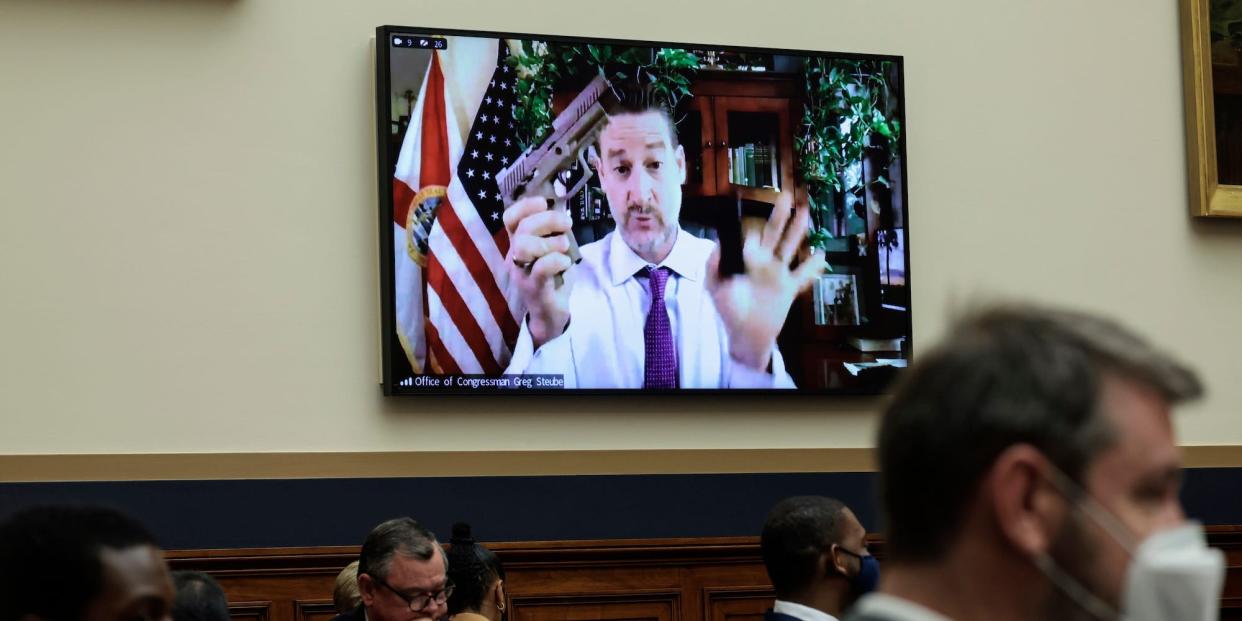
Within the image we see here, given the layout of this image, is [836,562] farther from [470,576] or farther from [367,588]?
[470,576]

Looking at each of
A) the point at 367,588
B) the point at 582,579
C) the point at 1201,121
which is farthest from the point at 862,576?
the point at 1201,121

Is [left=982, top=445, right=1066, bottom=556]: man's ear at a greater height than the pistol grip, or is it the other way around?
the pistol grip

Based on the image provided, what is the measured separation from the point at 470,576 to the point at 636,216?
6.81 feet

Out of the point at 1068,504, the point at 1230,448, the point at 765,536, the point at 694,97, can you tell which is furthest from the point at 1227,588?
the point at 1068,504

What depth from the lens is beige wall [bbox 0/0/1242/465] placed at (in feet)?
20.8

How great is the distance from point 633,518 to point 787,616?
8.73ft

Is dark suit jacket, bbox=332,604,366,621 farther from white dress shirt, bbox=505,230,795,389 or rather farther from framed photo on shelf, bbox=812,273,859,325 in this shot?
framed photo on shelf, bbox=812,273,859,325

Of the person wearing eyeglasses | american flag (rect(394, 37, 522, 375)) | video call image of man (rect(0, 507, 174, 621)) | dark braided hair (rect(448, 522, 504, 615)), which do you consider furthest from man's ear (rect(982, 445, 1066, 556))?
american flag (rect(394, 37, 522, 375))

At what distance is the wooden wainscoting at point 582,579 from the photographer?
6.36 m

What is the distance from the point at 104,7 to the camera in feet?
21.3

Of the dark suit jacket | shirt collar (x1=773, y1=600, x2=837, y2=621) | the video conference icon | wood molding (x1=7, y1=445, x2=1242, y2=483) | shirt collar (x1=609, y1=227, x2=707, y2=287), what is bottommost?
the dark suit jacket

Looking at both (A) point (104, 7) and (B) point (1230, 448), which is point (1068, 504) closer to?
(A) point (104, 7)

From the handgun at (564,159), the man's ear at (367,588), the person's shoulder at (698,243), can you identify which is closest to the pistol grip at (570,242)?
the handgun at (564,159)

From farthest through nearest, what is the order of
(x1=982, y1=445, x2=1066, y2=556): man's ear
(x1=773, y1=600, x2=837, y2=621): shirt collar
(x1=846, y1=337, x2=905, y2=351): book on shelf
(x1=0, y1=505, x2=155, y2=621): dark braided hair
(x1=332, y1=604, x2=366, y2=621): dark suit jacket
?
(x1=846, y1=337, x2=905, y2=351): book on shelf, (x1=332, y1=604, x2=366, y2=621): dark suit jacket, (x1=773, y1=600, x2=837, y2=621): shirt collar, (x1=0, y1=505, x2=155, y2=621): dark braided hair, (x1=982, y1=445, x2=1066, y2=556): man's ear
